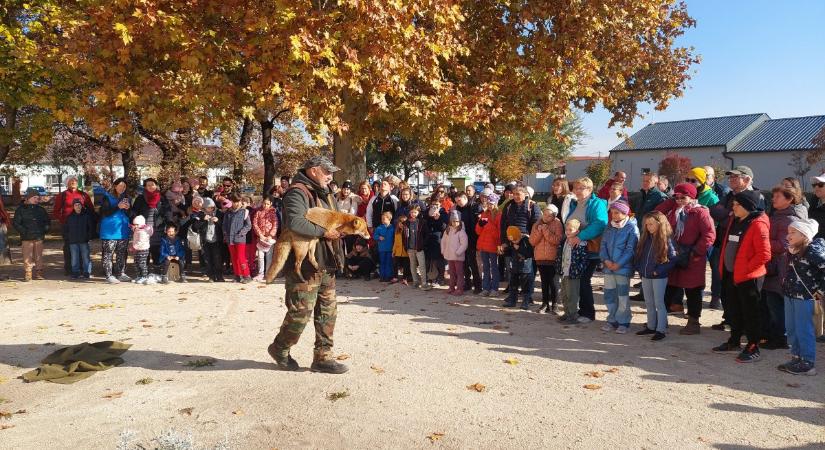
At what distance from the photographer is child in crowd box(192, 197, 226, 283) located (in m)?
12.1

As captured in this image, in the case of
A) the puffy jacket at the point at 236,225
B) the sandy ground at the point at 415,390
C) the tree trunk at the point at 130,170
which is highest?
the tree trunk at the point at 130,170

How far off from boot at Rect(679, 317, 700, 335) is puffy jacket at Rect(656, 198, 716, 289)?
43cm

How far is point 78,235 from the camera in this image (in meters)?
12.3

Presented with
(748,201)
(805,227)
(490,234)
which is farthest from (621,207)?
(490,234)

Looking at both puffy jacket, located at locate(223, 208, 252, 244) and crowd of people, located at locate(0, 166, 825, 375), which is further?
puffy jacket, located at locate(223, 208, 252, 244)

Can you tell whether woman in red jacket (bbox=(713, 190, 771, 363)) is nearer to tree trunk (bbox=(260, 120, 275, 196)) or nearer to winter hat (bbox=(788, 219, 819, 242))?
winter hat (bbox=(788, 219, 819, 242))

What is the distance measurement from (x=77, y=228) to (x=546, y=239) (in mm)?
9492

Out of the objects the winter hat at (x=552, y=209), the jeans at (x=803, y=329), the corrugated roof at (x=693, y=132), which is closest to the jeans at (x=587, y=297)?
the winter hat at (x=552, y=209)

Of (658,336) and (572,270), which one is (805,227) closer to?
Result: (658,336)

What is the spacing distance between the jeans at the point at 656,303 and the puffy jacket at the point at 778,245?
114 cm

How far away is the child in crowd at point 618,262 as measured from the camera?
7773 millimetres

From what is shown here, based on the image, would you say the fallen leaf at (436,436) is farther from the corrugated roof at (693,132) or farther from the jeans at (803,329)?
the corrugated roof at (693,132)

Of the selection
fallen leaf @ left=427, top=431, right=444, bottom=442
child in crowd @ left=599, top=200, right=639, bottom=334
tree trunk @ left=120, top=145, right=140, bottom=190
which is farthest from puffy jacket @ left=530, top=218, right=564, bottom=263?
tree trunk @ left=120, top=145, right=140, bottom=190

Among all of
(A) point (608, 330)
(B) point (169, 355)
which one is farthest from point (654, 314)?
(B) point (169, 355)
